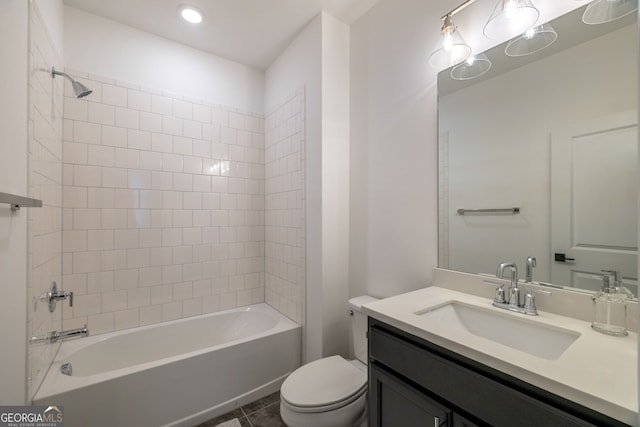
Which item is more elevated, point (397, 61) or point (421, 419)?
point (397, 61)

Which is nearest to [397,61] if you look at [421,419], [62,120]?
[421,419]

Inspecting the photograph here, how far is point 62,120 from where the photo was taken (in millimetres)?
1808

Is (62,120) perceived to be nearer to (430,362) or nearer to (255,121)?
(255,121)

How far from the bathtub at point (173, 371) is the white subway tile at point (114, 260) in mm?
497

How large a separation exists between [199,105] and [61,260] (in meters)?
1.55

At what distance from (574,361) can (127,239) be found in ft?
8.41

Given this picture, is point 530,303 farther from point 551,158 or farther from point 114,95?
point 114,95

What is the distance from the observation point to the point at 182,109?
7.38 ft

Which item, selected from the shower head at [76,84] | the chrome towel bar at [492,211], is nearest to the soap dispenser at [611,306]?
the chrome towel bar at [492,211]

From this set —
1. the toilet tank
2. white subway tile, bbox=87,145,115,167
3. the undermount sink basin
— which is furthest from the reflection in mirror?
white subway tile, bbox=87,145,115,167

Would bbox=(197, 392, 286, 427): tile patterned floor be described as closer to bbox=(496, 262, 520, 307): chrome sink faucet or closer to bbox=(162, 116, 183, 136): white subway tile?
bbox=(496, 262, 520, 307): chrome sink faucet

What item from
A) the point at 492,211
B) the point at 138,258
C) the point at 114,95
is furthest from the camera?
the point at 138,258

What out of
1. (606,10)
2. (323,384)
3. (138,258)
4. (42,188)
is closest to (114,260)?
(138,258)

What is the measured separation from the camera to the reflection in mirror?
0.91 m
